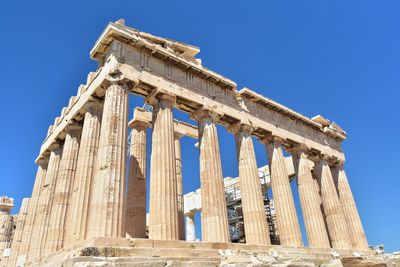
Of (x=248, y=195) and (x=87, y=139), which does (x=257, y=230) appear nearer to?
(x=248, y=195)

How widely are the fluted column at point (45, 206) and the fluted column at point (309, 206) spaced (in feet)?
53.7

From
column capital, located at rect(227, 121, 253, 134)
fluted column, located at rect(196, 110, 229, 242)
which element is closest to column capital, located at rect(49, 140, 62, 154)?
fluted column, located at rect(196, 110, 229, 242)

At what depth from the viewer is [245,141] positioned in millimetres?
20172

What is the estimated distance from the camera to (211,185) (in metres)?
16.7

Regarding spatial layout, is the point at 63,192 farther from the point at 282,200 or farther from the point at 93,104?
the point at 282,200

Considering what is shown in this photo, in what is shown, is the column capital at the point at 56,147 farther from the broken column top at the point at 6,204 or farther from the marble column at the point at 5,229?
the broken column top at the point at 6,204

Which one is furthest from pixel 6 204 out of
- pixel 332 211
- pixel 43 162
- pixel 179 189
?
pixel 332 211

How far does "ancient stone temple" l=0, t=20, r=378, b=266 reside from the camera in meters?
12.4

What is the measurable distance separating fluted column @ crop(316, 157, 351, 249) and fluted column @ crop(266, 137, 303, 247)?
5.39 meters

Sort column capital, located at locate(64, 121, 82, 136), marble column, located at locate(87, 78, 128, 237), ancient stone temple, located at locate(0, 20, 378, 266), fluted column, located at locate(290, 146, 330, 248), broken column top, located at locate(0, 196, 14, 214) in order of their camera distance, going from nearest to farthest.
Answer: marble column, located at locate(87, 78, 128, 237) → ancient stone temple, located at locate(0, 20, 378, 266) → column capital, located at locate(64, 121, 82, 136) → fluted column, located at locate(290, 146, 330, 248) → broken column top, located at locate(0, 196, 14, 214)

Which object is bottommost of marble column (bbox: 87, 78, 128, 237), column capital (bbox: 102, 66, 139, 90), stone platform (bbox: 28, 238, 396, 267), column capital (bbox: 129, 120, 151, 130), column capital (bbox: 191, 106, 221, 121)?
stone platform (bbox: 28, 238, 396, 267)

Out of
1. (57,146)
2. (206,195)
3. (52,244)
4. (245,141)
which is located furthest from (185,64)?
(52,244)

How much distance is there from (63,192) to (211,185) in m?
7.77

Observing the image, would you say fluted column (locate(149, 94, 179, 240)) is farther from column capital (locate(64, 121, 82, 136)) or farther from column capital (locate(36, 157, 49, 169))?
column capital (locate(36, 157, 49, 169))
